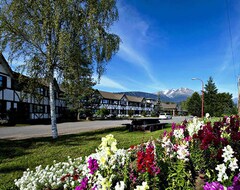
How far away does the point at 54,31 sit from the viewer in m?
11.2

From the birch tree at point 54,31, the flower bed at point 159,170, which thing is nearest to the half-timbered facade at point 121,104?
the birch tree at point 54,31

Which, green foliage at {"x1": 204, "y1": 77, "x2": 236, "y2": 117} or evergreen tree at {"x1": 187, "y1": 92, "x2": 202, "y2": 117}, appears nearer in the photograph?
green foliage at {"x1": 204, "y1": 77, "x2": 236, "y2": 117}

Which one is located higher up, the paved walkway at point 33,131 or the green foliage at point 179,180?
the green foliage at point 179,180

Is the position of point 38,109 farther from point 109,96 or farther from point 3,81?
point 109,96

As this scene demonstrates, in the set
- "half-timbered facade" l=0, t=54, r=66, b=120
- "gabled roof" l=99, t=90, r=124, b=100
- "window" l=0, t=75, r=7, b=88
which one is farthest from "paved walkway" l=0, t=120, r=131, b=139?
"gabled roof" l=99, t=90, r=124, b=100

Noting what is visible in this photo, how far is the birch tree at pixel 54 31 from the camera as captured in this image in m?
10.6

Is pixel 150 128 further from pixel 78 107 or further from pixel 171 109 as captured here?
pixel 171 109

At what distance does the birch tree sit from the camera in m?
10.6

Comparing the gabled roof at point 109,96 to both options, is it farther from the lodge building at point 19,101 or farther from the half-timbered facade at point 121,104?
the lodge building at point 19,101

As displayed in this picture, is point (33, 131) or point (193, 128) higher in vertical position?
point (193, 128)

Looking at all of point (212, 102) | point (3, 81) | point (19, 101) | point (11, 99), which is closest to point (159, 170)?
point (3, 81)

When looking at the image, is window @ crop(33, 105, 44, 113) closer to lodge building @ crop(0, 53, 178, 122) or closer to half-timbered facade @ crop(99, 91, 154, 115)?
lodge building @ crop(0, 53, 178, 122)

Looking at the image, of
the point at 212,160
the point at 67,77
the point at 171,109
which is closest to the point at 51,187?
the point at 212,160

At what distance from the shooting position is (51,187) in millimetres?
4043
